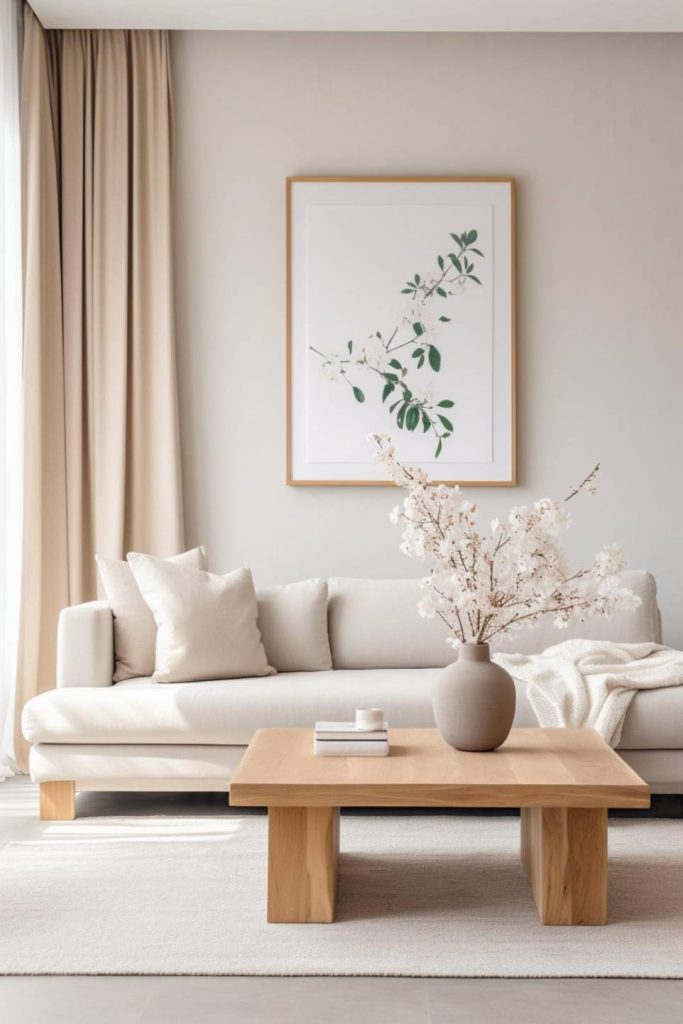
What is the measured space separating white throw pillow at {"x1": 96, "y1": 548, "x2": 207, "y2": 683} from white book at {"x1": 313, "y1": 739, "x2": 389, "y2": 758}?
1355 millimetres

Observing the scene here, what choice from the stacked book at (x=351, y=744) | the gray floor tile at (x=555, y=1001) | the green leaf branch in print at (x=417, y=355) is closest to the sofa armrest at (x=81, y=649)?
the stacked book at (x=351, y=744)

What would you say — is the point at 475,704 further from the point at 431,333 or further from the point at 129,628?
the point at 431,333

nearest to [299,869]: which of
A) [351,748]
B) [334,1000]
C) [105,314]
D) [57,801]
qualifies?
[351,748]

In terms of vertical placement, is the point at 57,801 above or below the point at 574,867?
below

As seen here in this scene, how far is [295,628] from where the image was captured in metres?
4.24

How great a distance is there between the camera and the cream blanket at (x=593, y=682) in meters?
3.60

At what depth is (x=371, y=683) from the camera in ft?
12.5

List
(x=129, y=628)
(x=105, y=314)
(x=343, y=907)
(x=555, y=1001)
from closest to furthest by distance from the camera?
(x=555, y=1001) → (x=343, y=907) → (x=129, y=628) → (x=105, y=314)

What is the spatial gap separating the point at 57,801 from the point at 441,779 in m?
1.62

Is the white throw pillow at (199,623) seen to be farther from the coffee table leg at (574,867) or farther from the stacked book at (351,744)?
the coffee table leg at (574,867)

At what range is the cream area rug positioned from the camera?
2.40 metres

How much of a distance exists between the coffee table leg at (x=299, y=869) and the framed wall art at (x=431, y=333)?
7.68 ft

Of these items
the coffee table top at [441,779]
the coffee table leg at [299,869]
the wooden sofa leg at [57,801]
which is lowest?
the wooden sofa leg at [57,801]

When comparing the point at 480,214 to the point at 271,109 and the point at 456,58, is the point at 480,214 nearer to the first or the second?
the point at 456,58
